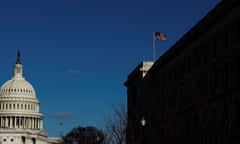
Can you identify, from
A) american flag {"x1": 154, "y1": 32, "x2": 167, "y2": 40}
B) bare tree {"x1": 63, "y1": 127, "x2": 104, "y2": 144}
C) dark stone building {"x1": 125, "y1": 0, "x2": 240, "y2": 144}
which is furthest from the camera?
bare tree {"x1": 63, "y1": 127, "x2": 104, "y2": 144}

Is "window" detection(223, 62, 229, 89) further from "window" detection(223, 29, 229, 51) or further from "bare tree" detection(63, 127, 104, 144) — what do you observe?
"bare tree" detection(63, 127, 104, 144)

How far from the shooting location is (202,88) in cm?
5456

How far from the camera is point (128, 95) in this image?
11325cm

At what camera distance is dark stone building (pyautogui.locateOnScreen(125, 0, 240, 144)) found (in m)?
47.9

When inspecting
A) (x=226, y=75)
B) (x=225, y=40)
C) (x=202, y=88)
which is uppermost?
(x=225, y=40)

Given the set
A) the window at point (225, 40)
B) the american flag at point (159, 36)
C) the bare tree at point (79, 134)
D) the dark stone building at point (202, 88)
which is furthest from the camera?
the bare tree at point (79, 134)

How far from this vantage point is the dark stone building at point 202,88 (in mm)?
47906

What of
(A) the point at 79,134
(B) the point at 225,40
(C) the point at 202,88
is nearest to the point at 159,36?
(B) the point at 225,40

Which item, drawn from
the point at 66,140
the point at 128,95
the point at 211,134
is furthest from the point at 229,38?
the point at 66,140

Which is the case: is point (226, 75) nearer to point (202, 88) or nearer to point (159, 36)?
point (202, 88)

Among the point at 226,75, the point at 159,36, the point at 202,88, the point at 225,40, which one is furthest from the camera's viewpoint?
the point at 159,36

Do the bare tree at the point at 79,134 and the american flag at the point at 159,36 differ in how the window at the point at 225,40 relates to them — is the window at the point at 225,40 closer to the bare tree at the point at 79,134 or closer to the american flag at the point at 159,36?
the american flag at the point at 159,36

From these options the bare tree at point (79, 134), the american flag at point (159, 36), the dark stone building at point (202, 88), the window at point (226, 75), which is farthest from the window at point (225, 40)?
the bare tree at point (79, 134)

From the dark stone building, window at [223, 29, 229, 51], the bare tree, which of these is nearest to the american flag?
the dark stone building
